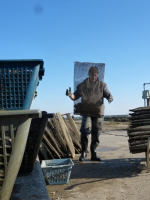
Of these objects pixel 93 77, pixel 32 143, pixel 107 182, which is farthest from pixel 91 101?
pixel 32 143

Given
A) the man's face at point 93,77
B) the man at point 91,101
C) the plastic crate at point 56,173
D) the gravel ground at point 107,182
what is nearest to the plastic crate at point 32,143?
the gravel ground at point 107,182

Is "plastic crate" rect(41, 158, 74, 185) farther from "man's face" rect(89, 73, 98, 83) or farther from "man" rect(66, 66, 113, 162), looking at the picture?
"man's face" rect(89, 73, 98, 83)

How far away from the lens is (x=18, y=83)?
320 cm

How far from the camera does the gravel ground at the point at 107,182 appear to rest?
14.3ft

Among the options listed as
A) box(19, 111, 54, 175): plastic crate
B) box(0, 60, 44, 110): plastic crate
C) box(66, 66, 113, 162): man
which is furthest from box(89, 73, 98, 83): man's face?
box(0, 60, 44, 110): plastic crate

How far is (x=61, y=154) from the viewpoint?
23.4ft

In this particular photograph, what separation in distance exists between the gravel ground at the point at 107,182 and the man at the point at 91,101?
0.43m

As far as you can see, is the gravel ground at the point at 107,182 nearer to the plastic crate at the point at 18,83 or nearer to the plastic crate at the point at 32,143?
the plastic crate at the point at 32,143

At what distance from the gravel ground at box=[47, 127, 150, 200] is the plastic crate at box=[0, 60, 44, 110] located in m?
1.73

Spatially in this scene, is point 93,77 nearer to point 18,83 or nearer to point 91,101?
point 91,101

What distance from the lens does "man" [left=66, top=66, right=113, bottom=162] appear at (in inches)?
276

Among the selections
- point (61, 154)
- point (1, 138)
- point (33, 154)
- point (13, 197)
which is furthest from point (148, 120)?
point (1, 138)

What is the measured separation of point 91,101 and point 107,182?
7.74 feet

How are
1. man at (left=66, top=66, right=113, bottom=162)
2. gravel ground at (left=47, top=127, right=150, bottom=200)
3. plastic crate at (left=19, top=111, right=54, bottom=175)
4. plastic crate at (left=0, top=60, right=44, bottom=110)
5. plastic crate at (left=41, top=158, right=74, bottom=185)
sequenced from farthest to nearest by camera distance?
man at (left=66, top=66, right=113, bottom=162), plastic crate at (left=41, top=158, right=74, bottom=185), gravel ground at (left=47, top=127, right=150, bottom=200), plastic crate at (left=19, top=111, right=54, bottom=175), plastic crate at (left=0, top=60, right=44, bottom=110)
